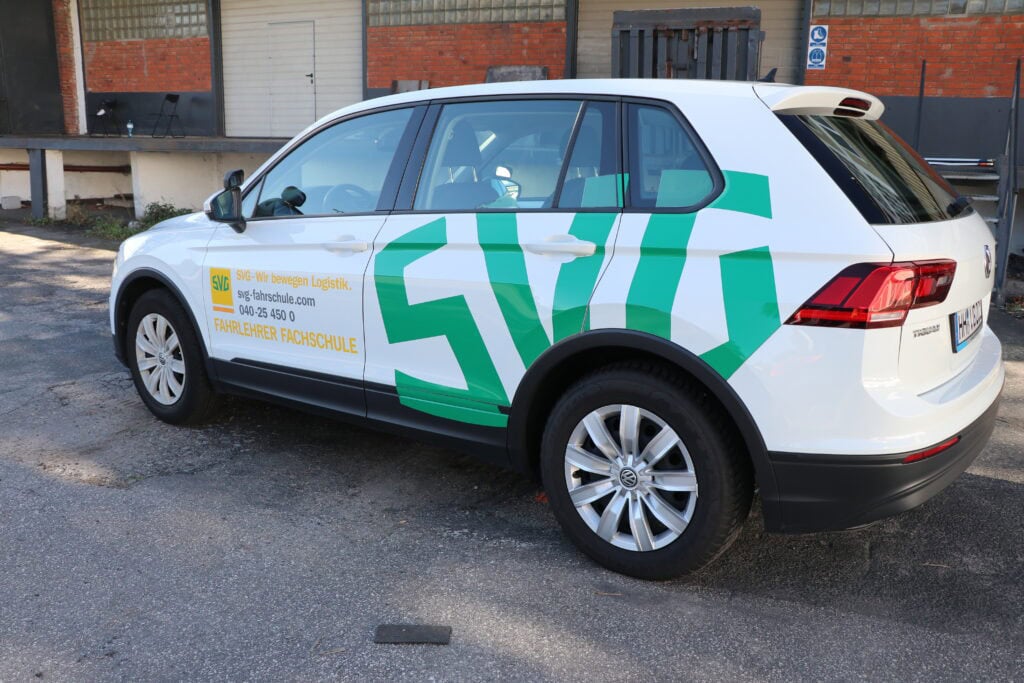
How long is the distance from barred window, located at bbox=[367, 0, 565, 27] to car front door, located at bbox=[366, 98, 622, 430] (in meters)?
9.40

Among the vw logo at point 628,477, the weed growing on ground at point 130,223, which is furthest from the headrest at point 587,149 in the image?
the weed growing on ground at point 130,223

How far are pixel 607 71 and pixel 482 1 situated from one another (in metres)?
2.11

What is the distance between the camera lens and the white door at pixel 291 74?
15328 mm

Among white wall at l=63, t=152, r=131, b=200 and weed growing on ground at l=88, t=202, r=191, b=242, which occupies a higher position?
white wall at l=63, t=152, r=131, b=200

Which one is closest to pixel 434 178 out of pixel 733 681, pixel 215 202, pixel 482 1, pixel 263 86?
pixel 215 202

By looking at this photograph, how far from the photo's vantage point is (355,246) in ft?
13.6

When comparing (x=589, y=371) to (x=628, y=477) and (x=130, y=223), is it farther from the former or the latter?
(x=130, y=223)

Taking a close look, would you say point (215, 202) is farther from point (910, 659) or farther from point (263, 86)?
point (263, 86)

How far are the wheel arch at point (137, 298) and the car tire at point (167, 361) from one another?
0.04 metres

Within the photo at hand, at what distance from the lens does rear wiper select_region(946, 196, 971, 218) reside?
3510mm

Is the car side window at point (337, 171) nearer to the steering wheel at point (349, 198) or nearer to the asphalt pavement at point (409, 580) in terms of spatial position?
the steering wheel at point (349, 198)

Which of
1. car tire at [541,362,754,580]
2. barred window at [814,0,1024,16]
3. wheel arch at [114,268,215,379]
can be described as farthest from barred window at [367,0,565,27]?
car tire at [541,362,754,580]

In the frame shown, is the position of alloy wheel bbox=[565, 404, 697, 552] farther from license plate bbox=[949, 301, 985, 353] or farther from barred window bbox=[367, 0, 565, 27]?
barred window bbox=[367, 0, 565, 27]

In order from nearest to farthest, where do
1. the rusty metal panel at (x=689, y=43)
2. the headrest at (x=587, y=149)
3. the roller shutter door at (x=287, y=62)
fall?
1. the headrest at (x=587, y=149)
2. the rusty metal panel at (x=689, y=43)
3. the roller shutter door at (x=287, y=62)
